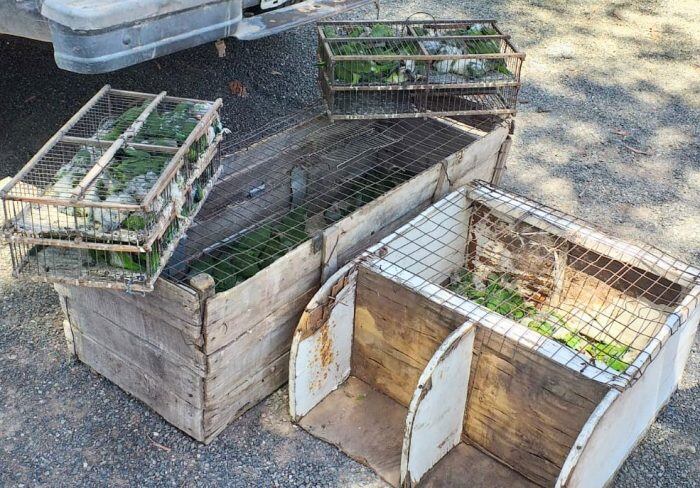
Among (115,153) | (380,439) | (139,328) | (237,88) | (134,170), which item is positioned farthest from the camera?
(237,88)

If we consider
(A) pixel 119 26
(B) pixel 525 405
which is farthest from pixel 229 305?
(A) pixel 119 26

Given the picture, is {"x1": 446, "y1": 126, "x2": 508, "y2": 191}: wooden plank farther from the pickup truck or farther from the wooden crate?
the pickup truck

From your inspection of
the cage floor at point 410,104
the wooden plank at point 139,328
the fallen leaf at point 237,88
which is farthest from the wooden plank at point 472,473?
the fallen leaf at point 237,88

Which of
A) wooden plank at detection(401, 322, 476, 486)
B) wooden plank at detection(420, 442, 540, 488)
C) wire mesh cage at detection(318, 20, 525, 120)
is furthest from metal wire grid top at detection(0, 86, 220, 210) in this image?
wooden plank at detection(420, 442, 540, 488)

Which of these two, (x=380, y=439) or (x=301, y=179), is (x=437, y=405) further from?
(x=301, y=179)

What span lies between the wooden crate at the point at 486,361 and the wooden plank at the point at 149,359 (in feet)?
1.59

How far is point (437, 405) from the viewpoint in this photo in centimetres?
346

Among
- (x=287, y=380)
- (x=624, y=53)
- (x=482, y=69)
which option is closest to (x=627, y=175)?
(x=482, y=69)

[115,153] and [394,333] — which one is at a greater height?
[115,153]

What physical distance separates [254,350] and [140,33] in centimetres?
182

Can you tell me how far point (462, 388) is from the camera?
3590 mm

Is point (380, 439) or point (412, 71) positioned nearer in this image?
point (380, 439)

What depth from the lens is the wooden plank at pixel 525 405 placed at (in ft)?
10.7

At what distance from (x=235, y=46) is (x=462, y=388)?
15.6 ft
